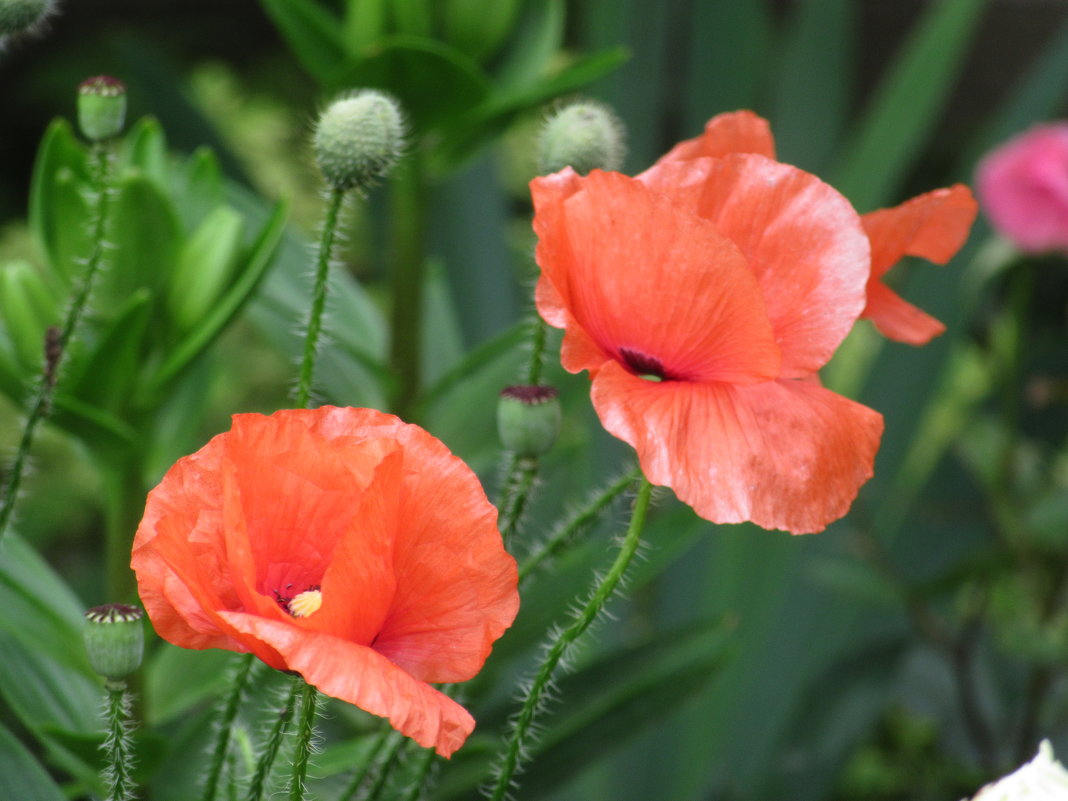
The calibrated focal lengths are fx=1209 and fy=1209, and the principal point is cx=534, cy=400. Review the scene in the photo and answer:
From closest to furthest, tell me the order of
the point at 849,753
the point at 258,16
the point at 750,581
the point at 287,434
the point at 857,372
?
1. the point at 287,434
2. the point at 849,753
3. the point at 750,581
4. the point at 857,372
5. the point at 258,16

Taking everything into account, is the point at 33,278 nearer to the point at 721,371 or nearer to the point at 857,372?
the point at 721,371

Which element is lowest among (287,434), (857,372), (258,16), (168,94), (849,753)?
(849,753)

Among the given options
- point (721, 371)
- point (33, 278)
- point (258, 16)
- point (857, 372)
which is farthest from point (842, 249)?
point (258, 16)

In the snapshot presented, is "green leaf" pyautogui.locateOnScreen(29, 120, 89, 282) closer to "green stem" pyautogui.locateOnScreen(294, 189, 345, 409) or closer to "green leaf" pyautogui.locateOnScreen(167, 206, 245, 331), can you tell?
"green leaf" pyautogui.locateOnScreen(167, 206, 245, 331)

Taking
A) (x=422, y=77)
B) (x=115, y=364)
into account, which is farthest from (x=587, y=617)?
(x=422, y=77)

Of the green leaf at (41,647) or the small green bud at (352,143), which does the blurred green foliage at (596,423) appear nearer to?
the green leaf at (41,647)

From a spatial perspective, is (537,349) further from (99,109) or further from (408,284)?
(408,284)

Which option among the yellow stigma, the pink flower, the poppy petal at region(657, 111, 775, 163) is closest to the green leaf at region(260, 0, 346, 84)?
the poppy petal at region(657, 111, 775, 163)

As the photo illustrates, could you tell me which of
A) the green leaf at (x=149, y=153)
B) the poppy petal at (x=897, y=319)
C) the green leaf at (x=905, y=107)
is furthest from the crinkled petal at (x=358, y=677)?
the green leaf at (x=905, y=107)
